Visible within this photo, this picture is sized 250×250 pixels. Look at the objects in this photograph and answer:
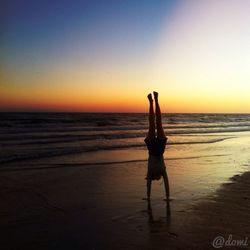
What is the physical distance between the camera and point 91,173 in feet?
42.9

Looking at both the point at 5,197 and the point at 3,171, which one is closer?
the point at 5,197

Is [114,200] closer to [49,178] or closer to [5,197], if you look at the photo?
[5,197]

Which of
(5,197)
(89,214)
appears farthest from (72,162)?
(89,214)

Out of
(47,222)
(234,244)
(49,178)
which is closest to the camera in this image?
(234,244)

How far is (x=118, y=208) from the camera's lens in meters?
8.05

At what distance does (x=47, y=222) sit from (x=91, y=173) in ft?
19.6

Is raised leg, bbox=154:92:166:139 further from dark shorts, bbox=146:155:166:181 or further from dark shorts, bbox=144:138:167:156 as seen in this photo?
dark shorts, bbox=146:155:166:181

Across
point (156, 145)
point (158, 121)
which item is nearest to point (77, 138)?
point (156, 145)

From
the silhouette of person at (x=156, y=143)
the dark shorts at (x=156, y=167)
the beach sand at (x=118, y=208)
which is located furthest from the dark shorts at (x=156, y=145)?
the beach sand at (x=118, y=208)

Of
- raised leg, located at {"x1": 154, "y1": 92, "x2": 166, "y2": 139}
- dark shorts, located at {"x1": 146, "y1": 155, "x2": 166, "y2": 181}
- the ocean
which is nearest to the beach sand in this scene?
dark shorts, located at {"x1": 146, "y1": 155, "x2": 166, "y2": 181}

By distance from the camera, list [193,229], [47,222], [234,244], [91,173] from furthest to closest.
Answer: [91,173] → [47,222] → [193,229] → [234,244]

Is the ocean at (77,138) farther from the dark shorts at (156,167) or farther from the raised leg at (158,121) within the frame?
the raised leg at (158,121)

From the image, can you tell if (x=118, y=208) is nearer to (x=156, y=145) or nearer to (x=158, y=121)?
(x=156, y=145)

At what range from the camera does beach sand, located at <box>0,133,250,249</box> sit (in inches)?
242
